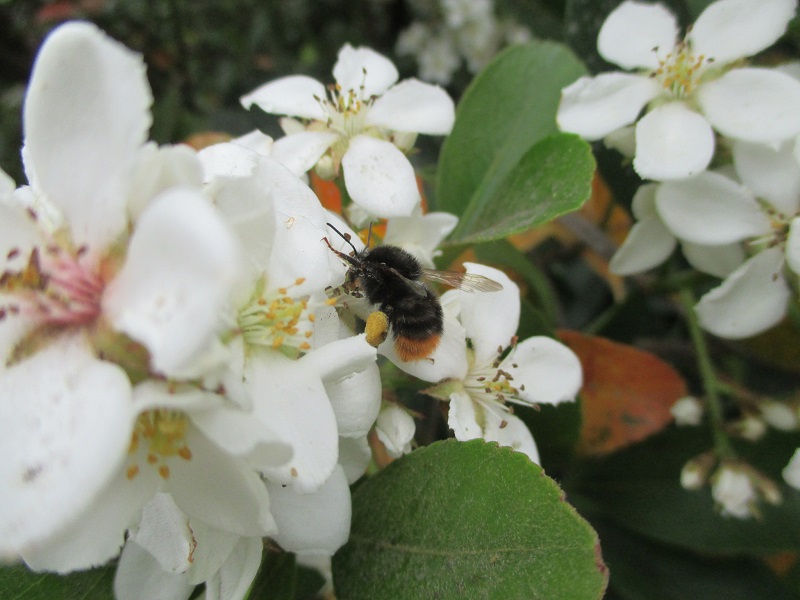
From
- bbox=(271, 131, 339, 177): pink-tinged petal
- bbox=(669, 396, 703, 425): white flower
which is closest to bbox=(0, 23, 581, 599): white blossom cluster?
bbox=(271, 131, 339, 177): pink-tinged petal

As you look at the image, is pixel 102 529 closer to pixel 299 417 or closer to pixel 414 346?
pixel 299 417

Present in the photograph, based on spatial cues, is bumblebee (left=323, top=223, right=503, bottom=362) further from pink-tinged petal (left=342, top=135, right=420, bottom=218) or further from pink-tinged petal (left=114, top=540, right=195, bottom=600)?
pink-tinged petal (left=114, top=540, right=195, bottom=600)

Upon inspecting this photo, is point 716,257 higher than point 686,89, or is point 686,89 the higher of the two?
point 686,89

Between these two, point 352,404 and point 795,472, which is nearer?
point 352,404

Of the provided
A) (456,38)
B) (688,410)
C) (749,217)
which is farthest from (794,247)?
(456,38)

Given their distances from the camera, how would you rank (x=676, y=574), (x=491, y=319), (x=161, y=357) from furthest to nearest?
(x=676, y=574), (x=491, y=319), (x=161, y=357)

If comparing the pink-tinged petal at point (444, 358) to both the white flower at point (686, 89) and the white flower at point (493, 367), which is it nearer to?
the white flower at point (493, 367)

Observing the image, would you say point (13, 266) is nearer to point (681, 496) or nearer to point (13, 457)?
point (13, 457)
